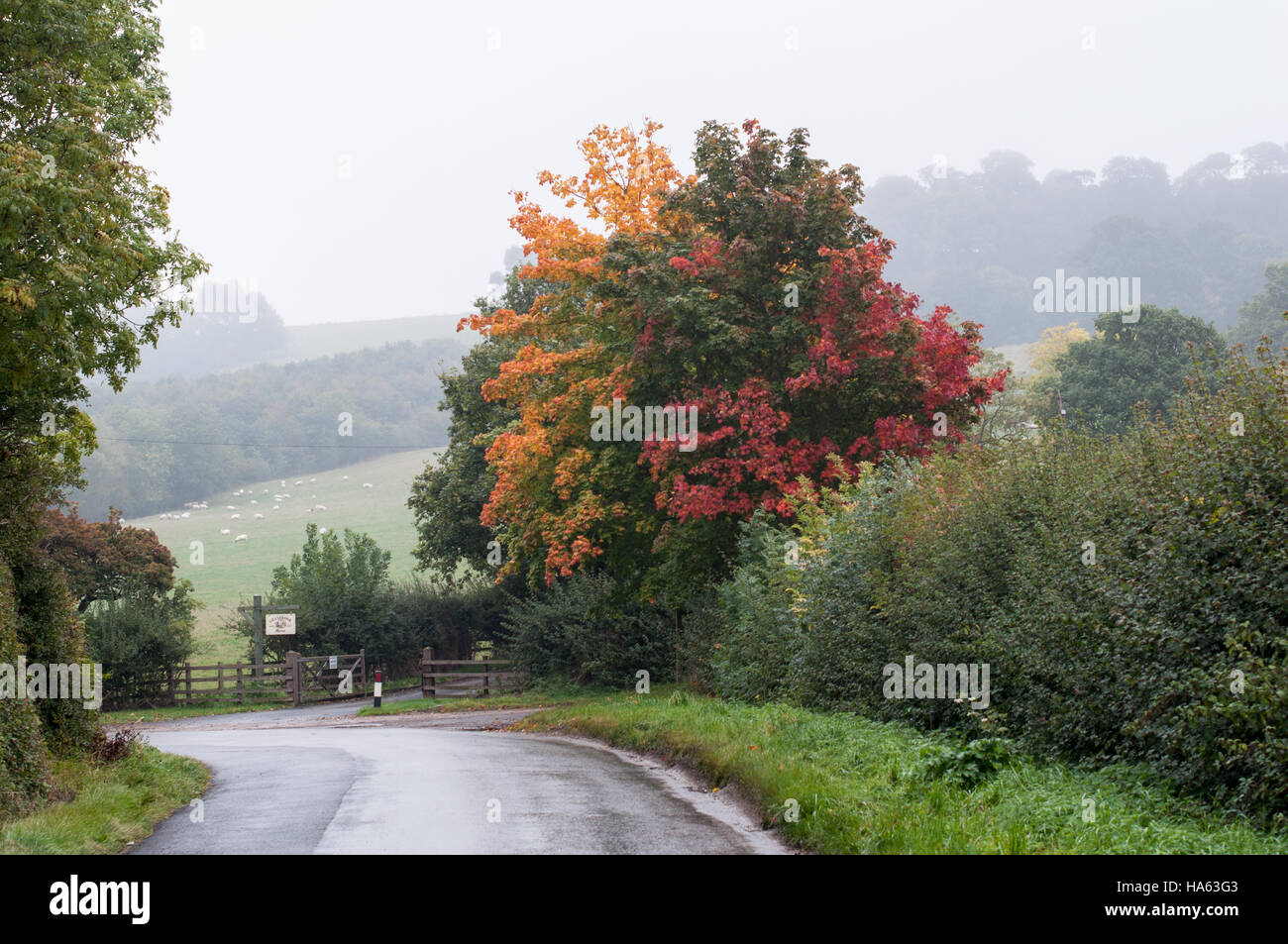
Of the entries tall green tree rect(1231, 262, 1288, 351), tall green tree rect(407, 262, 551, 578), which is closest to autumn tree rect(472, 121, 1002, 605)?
tall green tree rect(407, 262, 551, 578)

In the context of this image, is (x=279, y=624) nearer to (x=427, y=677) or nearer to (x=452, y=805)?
(x=427, y=677)

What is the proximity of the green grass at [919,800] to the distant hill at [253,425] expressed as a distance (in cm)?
9109

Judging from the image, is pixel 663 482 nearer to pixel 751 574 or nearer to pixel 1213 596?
pixel 751 574

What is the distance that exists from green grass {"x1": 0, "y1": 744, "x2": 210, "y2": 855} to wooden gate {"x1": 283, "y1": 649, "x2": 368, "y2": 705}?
2419 centimetres

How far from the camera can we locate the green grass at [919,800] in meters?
7.17

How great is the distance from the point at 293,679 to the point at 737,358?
24.0 metres

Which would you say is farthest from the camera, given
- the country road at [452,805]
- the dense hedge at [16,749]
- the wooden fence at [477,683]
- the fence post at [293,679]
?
the fence post at [293,679]

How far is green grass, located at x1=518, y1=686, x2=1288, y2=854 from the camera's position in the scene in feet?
23.5

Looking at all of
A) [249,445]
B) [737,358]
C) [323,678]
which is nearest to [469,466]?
[323,678]

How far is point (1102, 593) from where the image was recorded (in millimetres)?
9344

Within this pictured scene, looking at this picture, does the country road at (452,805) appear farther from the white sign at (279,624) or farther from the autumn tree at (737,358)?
the white sign at (279,624)

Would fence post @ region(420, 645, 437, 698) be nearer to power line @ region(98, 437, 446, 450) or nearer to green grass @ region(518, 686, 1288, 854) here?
green grass @ region(518, 686, 1288, 854)

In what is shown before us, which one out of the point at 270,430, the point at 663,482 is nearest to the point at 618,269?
the point at 663,482

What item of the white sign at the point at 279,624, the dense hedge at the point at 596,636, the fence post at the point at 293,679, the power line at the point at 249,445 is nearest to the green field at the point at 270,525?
the power line at the point at 249,445
